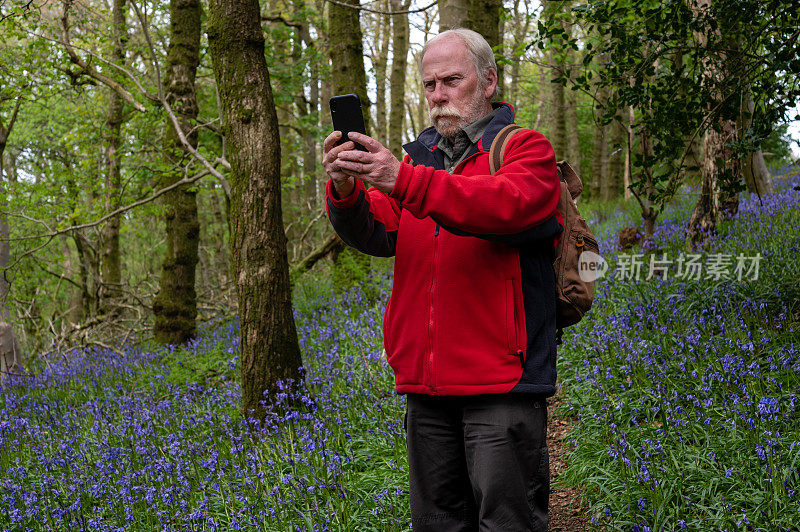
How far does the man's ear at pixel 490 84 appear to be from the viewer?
2.42 m

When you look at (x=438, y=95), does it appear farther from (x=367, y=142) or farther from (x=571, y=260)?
(x=571, y=260)

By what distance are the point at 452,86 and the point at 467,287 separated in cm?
81

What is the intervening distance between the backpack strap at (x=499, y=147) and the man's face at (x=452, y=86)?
0.21 meters

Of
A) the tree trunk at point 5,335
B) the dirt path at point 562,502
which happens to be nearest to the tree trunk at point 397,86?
the tree trunk at point 5,335

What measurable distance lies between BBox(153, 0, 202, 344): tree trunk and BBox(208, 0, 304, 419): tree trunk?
4.37 m

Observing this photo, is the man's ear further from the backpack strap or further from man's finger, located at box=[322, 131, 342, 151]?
man's finger, located at box=[322, 131, 342, 151]

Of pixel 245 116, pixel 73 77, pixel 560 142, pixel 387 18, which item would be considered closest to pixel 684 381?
pixel 245 116

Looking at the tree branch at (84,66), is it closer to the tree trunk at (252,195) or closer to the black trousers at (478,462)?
the tree trunk at (252,195)

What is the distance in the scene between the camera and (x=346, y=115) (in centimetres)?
211

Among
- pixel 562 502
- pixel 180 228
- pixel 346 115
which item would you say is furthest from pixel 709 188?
pixel 180 228

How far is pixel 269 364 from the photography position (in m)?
4.98

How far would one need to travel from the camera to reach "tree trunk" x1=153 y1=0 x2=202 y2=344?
9141 millimetres
